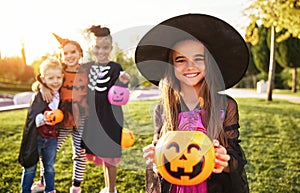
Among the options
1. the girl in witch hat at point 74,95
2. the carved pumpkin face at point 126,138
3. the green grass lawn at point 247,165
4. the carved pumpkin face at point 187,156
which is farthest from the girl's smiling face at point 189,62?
the green grass lawn at point 247,165

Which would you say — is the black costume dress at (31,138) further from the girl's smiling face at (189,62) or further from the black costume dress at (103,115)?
the girl's smiling face at (189,62)

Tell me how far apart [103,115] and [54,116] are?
51 centimetres

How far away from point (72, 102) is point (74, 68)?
377 millimetres

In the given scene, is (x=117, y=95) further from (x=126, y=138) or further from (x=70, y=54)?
(x=70, y=54)

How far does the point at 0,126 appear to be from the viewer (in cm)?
869

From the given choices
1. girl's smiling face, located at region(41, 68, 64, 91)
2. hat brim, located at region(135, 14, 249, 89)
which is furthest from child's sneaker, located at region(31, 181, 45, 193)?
hat brim, located at region(135, 14, 249, 89)

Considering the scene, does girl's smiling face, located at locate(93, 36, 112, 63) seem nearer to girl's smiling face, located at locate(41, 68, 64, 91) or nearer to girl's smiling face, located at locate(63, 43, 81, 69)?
girl's smiling face, located at locate(63, 43, 81, 69)

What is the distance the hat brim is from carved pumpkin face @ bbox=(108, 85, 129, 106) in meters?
1.39

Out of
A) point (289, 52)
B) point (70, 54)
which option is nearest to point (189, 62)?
point (70, 54)

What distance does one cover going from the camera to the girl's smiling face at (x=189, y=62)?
2.21m

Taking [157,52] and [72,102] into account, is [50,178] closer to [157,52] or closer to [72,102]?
[72,102]

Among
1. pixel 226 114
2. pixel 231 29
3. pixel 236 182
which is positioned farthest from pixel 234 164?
pixel 231 29

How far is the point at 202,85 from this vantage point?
7.43 ft

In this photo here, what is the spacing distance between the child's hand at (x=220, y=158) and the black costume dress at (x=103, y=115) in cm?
206
